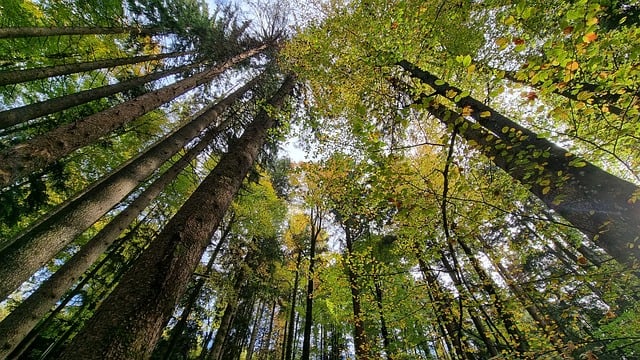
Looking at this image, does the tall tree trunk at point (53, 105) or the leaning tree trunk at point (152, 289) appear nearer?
the leaning tree trunk at point (152, 289)

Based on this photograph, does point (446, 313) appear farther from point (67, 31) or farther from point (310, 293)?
point (67, 31)

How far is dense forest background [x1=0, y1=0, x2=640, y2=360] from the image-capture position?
2.03 m

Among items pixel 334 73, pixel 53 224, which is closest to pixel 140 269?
pixel 53 224

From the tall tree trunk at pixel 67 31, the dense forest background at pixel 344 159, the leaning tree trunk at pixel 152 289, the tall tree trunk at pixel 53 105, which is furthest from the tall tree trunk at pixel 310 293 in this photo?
the tall tree trunk at pixel 67 31

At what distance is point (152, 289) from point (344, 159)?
144 inches

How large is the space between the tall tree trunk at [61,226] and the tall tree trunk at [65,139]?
803mm

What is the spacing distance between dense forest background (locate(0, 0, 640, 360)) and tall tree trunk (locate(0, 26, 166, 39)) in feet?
0.16

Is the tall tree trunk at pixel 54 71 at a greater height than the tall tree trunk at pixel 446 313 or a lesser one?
greater

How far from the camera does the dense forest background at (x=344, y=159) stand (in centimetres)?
203

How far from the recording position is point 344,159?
191 inches

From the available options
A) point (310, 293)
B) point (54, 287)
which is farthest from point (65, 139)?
point (310, 293)

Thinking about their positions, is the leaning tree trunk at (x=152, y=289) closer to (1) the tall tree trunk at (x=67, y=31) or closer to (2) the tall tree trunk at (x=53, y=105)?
(2) the tall tree trunk at (x=53, y=105)

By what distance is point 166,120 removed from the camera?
9461mm

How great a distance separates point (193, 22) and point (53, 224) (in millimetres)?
7729
